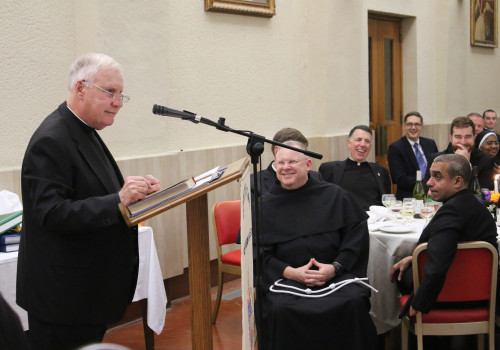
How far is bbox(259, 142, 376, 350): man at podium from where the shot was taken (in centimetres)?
338

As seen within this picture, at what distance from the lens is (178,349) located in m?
4.33

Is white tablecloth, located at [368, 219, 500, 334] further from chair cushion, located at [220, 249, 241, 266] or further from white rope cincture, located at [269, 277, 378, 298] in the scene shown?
chair cushion, located at [220, 249, 241, 266]

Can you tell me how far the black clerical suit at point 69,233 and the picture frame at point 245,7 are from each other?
12.0 ft

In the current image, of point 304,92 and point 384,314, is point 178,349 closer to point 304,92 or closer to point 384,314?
point 384,314

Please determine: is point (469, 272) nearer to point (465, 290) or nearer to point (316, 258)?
point (465, 290)

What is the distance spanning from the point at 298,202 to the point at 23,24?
7.61 ft

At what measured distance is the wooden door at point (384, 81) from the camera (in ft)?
27.1

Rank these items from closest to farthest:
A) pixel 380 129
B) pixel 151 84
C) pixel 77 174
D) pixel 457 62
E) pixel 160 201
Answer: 1. pixel 160 201
2. pixel 77 174
3. pixel 151 84
4. pixel 380 129
5. pixel 457 62

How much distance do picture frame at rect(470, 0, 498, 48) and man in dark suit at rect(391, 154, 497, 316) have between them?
696 cm

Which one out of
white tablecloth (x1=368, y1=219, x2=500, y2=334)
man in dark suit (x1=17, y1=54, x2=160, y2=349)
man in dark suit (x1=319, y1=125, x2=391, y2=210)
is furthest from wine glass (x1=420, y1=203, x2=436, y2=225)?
man in dark suit (x1=17, y1=54, x2=160, y2=349)

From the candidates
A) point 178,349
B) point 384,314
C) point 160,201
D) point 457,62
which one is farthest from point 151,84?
point 457,62

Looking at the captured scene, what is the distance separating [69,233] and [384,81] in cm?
704

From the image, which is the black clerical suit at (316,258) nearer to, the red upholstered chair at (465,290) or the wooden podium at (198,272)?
the red upholstered chair at (465,290)

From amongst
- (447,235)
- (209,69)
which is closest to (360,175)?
(209,69)
